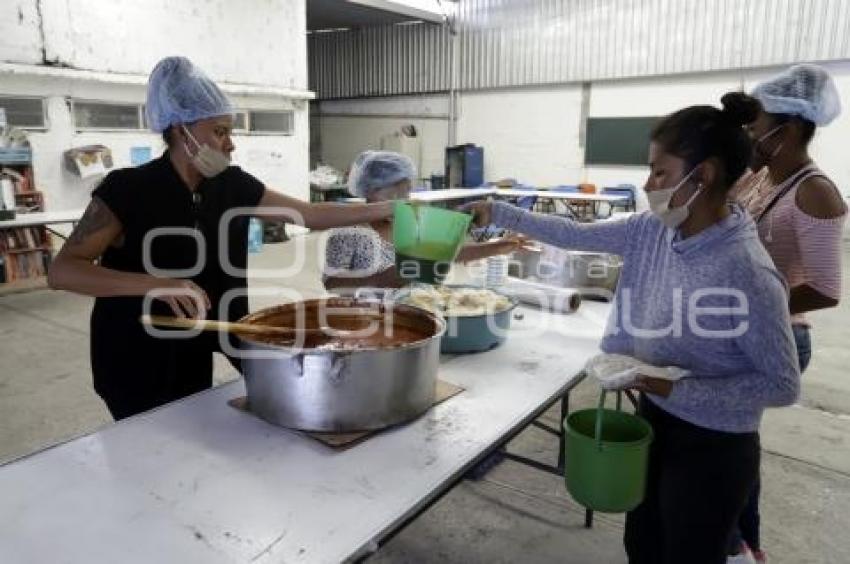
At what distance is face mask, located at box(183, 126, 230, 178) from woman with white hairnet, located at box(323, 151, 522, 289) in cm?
62

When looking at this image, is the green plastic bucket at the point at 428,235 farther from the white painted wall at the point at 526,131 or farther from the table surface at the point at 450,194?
the white painted wall at the point at 526,131

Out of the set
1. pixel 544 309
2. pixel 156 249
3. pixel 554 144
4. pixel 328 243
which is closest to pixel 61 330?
pixel 328 243

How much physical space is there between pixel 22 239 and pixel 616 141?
8.05 metres

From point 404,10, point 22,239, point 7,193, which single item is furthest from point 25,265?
point 404,10

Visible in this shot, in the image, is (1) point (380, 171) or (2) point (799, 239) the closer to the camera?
(2) point (799, 239)

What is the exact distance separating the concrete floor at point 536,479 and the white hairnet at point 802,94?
1499 mm

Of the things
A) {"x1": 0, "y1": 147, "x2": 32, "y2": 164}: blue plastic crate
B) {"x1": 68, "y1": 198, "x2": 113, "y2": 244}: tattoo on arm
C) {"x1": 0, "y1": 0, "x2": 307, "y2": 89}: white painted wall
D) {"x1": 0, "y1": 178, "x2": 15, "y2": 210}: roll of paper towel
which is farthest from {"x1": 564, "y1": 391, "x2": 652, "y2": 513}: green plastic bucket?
{"x1": 0, "y1": 0, "x2": 307, "y2": 89}: white painted wall

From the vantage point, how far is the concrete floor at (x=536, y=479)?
2123 millimetres

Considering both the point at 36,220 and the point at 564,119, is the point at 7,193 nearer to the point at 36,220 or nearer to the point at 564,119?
the point at 36,220

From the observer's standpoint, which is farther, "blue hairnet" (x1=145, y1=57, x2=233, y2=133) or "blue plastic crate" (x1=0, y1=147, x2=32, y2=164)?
"blue plastic crate" (x1=0, y1=147, x2=32, y2=164)

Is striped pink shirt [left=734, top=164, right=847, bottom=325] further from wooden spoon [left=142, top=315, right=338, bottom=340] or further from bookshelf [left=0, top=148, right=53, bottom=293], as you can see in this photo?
bookshelf [left=0, top=148, right=53, bottom=293]

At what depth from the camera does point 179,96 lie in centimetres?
154

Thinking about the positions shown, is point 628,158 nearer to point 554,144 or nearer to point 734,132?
point 554,144

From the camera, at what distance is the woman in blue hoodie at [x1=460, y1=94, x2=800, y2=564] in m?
1.15
